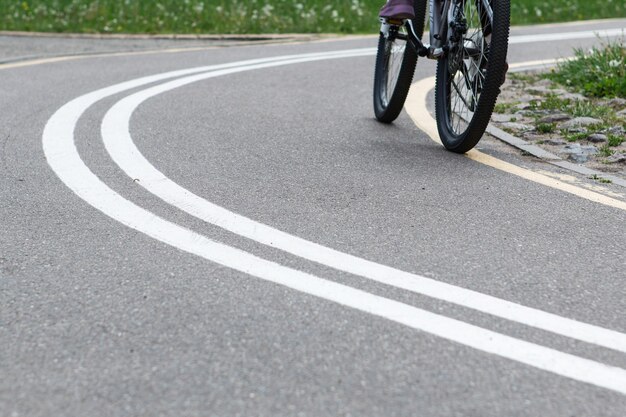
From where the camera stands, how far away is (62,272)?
12.4 ft

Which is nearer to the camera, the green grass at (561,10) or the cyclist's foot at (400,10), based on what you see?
the cyclist's foot at (400,10)

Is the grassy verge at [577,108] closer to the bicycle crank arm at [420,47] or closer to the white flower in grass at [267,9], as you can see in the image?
the bicycle crank arm at [420,47]

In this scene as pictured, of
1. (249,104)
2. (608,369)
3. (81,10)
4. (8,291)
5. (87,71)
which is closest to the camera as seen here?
(608,369)

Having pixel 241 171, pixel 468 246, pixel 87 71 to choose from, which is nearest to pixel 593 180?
pixel 468 246

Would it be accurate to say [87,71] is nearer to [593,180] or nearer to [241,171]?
[241,171]

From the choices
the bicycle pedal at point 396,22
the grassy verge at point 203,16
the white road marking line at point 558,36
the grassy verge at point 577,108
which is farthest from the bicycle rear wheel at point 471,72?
the grassy verge at point 203,16

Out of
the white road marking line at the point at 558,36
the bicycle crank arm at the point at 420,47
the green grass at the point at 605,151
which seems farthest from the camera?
the white road marking line at the point at 558,36

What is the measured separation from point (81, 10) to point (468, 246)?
A: 1142 cm

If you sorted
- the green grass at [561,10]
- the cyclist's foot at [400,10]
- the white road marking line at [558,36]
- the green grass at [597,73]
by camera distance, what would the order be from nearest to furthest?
1. the cyclist's foot at [400,10]
2. the green grass at [597,73]
3. the white road marking line at [558,36]
4. the green grass at [561,10]

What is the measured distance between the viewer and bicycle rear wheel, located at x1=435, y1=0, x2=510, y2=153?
529 cm

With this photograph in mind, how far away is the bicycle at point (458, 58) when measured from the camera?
209 inches

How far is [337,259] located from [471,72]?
7.22ft

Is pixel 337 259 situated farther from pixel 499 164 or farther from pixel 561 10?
pixel 561 10

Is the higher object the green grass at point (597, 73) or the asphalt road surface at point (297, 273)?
the green grass at point (597, 73)
